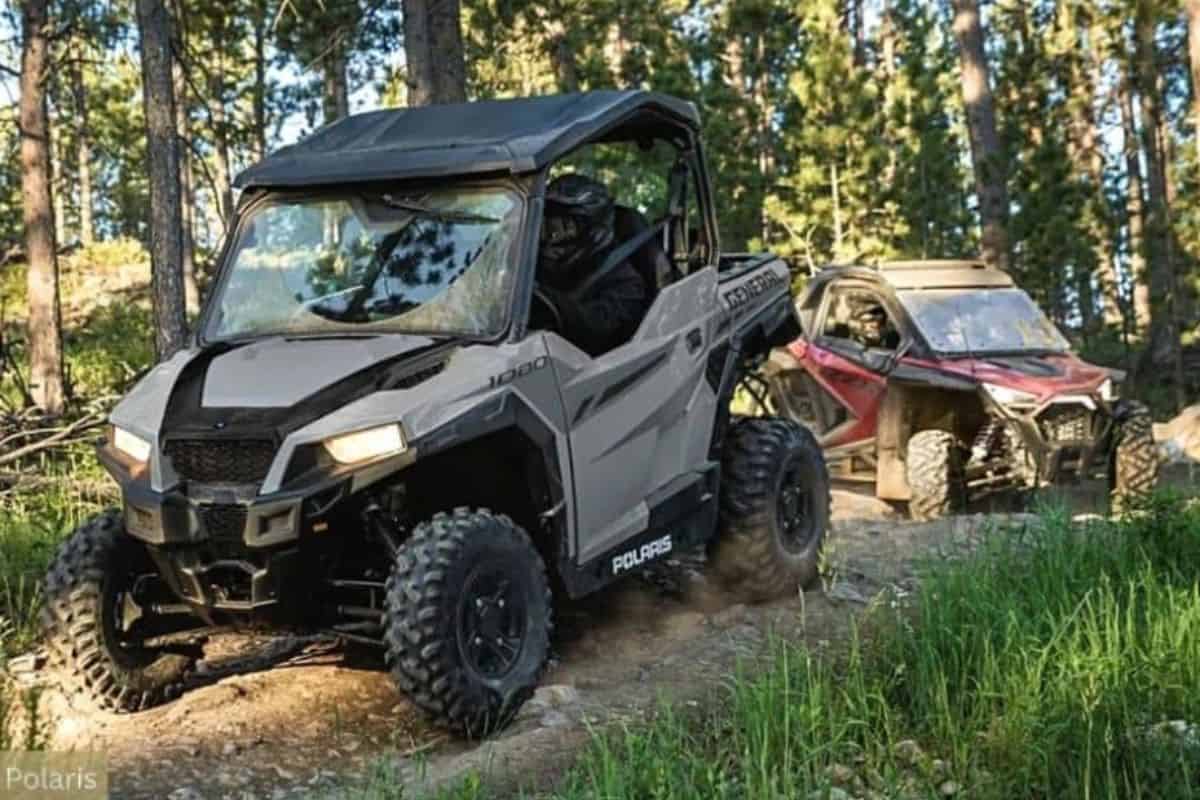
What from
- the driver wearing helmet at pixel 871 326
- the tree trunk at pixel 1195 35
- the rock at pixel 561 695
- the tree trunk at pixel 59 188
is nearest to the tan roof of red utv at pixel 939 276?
the driver wearing helmet at pixel 871 326

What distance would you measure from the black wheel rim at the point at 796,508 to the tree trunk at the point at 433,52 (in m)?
5.05

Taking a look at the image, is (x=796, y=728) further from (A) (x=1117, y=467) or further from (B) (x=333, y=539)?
(A) (x=1117, y=467)

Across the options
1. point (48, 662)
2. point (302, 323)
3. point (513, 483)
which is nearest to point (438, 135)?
point (302, 323)

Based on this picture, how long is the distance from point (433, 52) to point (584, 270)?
5478 mm

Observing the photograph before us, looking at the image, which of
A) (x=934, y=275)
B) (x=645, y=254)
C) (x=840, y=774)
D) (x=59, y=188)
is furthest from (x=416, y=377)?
(x=59, y=188)

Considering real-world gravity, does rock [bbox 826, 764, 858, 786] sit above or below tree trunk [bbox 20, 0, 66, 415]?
below

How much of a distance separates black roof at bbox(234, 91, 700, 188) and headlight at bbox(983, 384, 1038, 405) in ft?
16.1

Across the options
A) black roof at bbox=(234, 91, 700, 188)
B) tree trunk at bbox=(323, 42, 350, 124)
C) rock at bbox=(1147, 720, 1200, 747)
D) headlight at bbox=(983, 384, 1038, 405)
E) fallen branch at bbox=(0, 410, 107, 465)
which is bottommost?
rock at bbox=(1147, 720, 1200, 747)

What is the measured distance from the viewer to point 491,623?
199 inches

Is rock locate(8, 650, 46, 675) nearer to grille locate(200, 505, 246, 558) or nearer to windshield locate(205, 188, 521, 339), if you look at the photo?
grille locate(200, 505, 246, 558)

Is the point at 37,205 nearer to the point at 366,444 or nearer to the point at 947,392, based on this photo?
the point at 947,392

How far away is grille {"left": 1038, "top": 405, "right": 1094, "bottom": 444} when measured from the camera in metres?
10.4

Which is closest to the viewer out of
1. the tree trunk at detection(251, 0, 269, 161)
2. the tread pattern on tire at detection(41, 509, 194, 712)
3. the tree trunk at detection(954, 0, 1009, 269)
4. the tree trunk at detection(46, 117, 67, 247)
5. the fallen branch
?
the tread pattern on tire at detection(41, 509, 194, 712)

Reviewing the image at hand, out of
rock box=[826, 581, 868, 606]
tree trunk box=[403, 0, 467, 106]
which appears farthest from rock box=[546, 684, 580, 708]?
tree trunk box=[403, 0, 467, 106]
